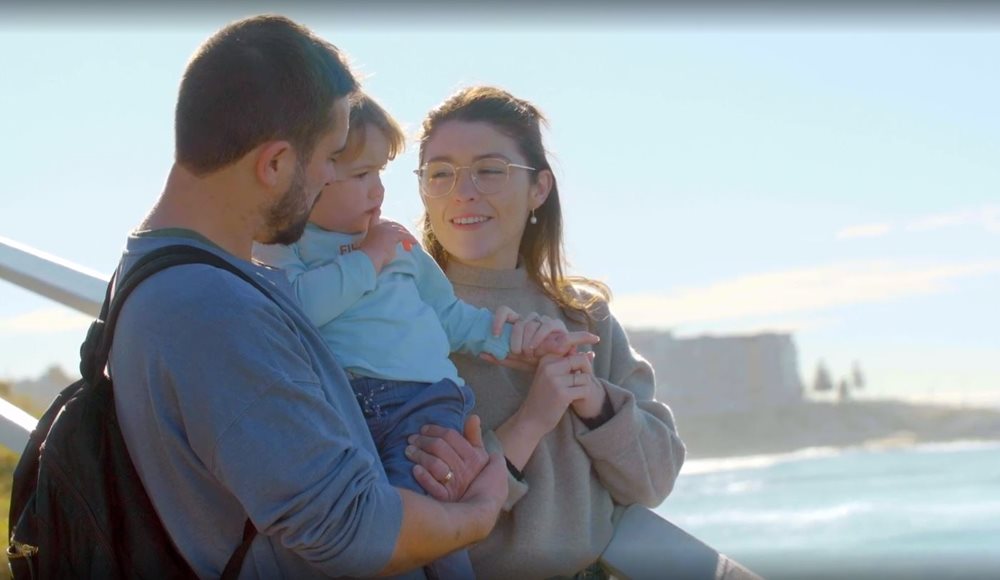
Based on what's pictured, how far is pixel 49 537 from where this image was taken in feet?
6.55

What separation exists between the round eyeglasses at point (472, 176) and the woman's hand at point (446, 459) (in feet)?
3.28

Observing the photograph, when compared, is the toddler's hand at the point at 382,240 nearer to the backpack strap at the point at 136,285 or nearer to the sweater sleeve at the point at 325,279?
the sweater sleeve at the point at 325,279

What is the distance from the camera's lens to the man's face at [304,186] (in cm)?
212

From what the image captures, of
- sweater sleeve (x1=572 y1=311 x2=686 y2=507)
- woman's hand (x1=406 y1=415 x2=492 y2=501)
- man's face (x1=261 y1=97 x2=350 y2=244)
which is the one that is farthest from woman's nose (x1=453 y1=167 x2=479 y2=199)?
man's face (x1=261 y1=97 x2=350 y2=244)

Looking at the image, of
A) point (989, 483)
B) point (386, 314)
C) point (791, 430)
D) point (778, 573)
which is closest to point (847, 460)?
point (989, 483)

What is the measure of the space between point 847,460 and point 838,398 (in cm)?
4913

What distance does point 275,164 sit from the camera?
209cm

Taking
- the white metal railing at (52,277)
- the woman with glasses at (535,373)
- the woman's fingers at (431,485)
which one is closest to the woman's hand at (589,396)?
the woman with glasses at (535,373)

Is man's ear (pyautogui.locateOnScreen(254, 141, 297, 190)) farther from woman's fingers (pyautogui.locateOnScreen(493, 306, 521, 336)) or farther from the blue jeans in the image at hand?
woman's fingers (pyautogui.locateOnScreen(493, 306, 521, 336))

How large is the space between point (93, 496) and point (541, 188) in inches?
72.7

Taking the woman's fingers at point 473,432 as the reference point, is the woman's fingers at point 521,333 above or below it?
above

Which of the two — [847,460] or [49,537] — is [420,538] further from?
[847,460]

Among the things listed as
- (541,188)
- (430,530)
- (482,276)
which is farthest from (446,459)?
(541,188)

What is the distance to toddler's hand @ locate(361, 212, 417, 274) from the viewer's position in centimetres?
275
